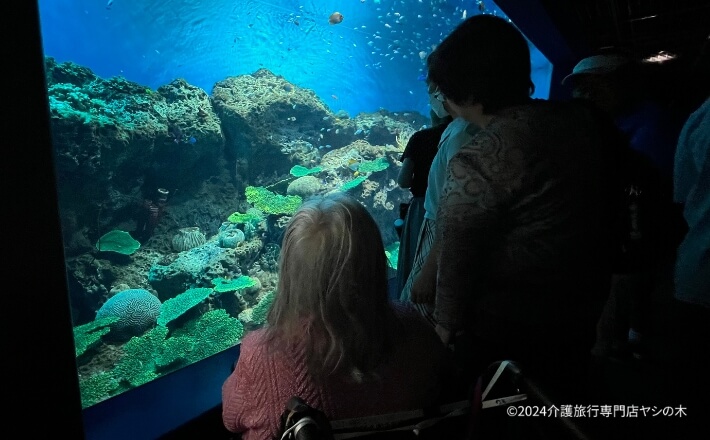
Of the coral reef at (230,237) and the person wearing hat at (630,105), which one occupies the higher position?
the person wearing hat at (630,105)

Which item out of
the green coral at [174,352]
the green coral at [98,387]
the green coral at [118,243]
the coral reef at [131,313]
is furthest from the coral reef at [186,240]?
the green coral at [98,387]

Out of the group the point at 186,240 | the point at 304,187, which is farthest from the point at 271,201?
the point at 186,240

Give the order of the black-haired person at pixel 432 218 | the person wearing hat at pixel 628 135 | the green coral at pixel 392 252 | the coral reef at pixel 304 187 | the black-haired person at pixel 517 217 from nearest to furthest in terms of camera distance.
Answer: the black-haired person at pixel 517 217, the black-haired person at pixel 432 218, the person wearing hat at pixel 628 135, the green coral at pixel 392 252, the coral reef at pixel 304 187

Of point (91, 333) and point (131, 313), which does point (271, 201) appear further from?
point (91, 333)

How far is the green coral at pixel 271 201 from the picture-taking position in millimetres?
7777

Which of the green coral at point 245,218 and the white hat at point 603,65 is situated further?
the green coral at point 245,218

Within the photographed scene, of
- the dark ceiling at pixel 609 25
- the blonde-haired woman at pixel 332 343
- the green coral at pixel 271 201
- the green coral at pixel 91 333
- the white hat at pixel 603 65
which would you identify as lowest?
the green coral at pixel 91 333

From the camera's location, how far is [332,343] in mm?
989

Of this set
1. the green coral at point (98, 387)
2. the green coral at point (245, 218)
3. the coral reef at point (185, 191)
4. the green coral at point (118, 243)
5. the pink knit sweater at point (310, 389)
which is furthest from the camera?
the green coral at point (245, 218)

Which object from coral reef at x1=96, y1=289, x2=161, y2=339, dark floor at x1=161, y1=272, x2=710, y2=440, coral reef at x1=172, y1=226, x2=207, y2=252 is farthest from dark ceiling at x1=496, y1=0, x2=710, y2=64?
coral reef at x1=172, y1=226, x2=207, y2=252

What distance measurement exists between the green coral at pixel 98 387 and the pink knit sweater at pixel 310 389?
3174 millimetres

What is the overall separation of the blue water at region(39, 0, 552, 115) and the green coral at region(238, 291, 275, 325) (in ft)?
28.4

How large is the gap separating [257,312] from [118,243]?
3334 millimetres

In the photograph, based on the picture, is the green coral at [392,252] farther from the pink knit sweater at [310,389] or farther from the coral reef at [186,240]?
the pink knit sweater at [310,389]
